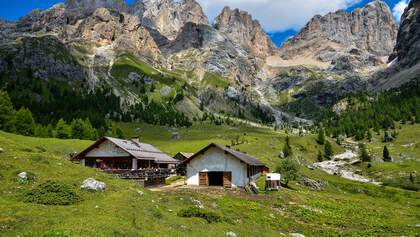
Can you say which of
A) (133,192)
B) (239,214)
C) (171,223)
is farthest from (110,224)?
(239,214)

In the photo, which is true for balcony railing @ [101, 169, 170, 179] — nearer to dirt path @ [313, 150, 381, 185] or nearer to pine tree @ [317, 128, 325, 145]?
dirt path @ [313, 150, 381, 185]

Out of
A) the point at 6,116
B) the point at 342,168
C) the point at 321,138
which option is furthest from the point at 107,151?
the point at 321,138

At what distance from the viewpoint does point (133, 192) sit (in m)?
28.1

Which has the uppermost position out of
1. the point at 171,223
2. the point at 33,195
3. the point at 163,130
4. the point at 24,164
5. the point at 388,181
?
the point at 163,130

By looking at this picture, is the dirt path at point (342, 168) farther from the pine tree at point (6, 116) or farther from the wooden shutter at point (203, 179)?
the pine tree at point (6, 116)

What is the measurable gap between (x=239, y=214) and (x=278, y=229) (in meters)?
4.41

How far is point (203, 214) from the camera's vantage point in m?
25.3

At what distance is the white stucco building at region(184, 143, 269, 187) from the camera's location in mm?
45250

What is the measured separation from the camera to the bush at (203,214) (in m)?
24.8

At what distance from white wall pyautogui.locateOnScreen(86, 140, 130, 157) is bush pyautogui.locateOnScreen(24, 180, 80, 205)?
98.7 ft

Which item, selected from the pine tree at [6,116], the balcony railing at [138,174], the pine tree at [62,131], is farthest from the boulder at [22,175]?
the pine tree at [62,131]

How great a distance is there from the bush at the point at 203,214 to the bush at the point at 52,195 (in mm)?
9587

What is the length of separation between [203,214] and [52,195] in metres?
13.3

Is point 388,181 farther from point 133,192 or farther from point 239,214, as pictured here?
point 133,192
